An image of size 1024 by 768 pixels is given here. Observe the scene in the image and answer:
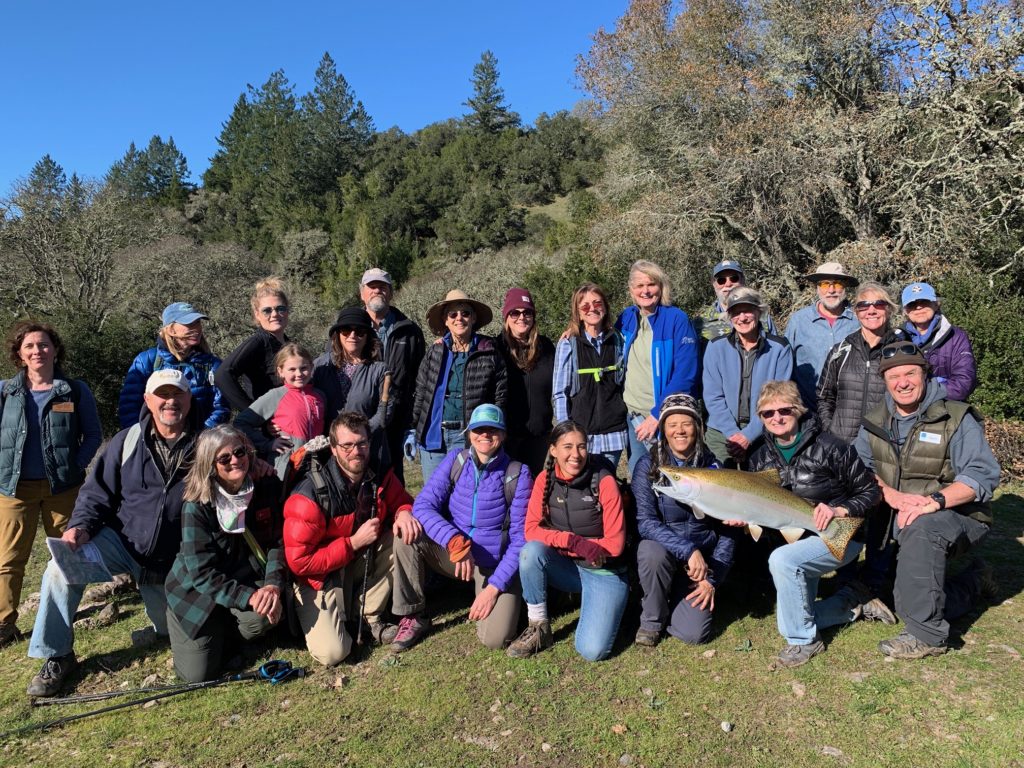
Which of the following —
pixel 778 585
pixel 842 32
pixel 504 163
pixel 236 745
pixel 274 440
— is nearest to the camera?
pixel 236 745

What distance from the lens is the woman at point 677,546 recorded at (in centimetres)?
462

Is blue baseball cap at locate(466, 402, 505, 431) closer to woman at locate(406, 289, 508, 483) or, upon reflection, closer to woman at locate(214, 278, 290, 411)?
woman at locate(406, 289, 508, 483)

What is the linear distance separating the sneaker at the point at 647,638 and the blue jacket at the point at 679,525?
55cm

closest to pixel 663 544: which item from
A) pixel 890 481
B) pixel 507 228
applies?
pixel 890 481

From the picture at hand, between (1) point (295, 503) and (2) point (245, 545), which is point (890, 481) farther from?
(2) point (245, 545)

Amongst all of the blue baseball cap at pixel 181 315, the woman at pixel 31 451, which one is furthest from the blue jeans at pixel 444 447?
the woman at pixel 31 451

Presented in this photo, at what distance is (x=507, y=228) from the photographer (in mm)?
48906

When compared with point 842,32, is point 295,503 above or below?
below

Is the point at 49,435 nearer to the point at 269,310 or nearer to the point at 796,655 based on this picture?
the point at 269,310

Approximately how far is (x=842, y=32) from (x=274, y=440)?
1970 centimetres

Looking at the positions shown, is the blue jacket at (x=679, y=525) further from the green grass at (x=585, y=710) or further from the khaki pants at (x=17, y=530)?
the khaki pants at (x=17, y=530)

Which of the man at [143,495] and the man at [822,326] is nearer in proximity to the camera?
the man at [143,495]

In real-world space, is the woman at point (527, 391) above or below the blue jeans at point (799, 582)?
above

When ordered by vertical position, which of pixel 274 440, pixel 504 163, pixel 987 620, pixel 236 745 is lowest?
pixel 987 620
